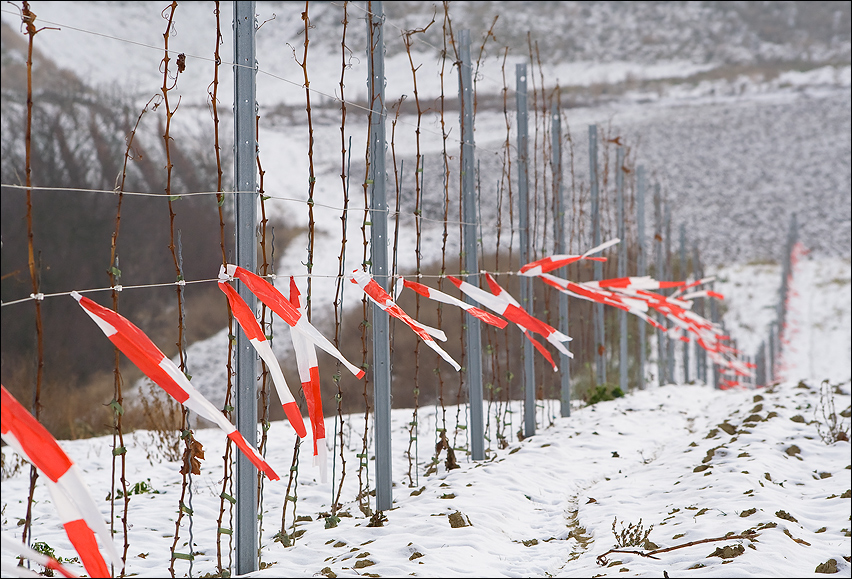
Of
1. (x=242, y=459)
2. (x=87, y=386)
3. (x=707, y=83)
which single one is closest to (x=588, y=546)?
(x=242, y=459)

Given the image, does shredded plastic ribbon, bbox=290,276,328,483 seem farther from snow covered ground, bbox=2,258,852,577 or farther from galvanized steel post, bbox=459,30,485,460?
galvanized steel post, bbox=459,30,485,460

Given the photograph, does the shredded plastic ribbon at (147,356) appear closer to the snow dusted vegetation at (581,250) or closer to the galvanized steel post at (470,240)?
the snow dusted vegetation at (581,250)

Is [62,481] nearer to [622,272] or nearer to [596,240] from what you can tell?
[596,240]

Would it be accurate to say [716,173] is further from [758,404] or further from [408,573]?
[408,573]

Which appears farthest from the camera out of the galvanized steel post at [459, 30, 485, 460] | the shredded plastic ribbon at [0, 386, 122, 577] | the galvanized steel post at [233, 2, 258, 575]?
the galvanized steel post at [459, 30, 485, 460]

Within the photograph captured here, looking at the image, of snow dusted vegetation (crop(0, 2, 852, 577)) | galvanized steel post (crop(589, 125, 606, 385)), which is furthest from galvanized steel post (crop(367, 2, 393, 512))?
galvanized steel post (crop(589, 125, 606, 385))

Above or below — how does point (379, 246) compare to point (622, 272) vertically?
above


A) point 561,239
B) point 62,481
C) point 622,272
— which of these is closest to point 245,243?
point 62,481

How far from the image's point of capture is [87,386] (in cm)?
1279

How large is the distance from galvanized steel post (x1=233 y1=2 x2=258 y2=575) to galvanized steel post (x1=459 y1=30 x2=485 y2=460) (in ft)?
6.02

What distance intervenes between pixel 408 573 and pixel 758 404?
13.5ft

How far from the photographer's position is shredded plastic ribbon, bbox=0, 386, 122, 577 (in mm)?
1247

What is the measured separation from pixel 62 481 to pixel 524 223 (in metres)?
3.62

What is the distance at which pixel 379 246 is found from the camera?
9.18ft
